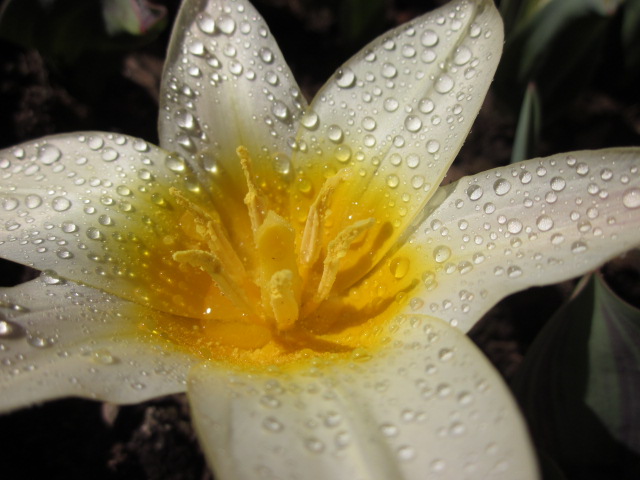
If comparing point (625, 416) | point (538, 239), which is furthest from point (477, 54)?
point (625, 416)

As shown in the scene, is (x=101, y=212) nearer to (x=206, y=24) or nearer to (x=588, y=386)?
(x=206, y=24)

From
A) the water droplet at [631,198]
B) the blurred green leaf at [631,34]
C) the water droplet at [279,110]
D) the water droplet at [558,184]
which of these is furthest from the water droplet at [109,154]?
the blurred green leaf at [631,34]

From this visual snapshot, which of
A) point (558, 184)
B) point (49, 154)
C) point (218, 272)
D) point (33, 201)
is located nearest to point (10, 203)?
point (33, 201)

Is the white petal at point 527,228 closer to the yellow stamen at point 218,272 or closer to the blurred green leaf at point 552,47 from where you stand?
the yellow stamen at point 218,272

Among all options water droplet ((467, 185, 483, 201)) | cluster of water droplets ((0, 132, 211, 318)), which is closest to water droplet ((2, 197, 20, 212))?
cluster of water droplets ((0, 132, 211, 318))

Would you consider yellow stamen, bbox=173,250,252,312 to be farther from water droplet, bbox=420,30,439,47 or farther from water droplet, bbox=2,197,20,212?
water droplet, bbox=420,30,439,47

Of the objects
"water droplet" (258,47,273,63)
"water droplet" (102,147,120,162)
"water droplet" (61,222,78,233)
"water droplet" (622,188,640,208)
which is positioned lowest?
"water droplet" (61,222,78,233)

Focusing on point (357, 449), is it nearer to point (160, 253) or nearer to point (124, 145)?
point (160, 253)
